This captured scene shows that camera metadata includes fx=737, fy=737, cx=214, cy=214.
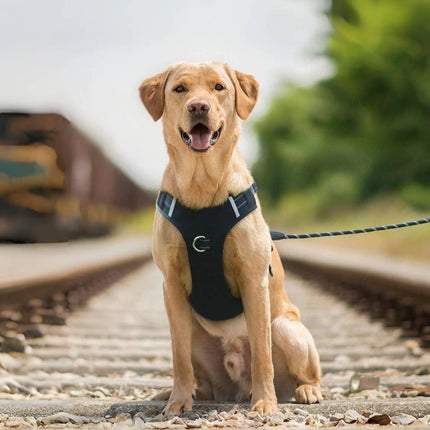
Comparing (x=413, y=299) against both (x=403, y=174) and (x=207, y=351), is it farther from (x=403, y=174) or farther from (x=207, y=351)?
(x=403, y=174)

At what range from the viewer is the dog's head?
2.86 meters

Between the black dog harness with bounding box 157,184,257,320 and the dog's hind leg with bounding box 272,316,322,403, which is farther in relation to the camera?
the dog's hind leg with bounding box 272,316,322,403

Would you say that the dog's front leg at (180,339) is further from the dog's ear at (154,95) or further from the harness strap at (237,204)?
the dog's ear at (154,95)

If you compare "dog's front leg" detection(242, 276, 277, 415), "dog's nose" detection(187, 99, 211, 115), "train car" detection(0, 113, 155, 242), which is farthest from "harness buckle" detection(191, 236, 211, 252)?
"train car" detection(0, 113, 155, 242)

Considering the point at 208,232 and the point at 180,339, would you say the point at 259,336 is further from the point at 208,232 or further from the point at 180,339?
the point at 208,232

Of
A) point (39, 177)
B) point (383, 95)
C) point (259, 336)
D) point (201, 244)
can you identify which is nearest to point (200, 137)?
point (201, 244)

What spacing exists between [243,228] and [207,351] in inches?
29.9

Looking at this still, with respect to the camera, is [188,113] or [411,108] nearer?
[188,113]

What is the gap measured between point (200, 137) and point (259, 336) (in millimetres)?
868

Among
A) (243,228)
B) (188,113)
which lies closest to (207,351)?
(243,228)

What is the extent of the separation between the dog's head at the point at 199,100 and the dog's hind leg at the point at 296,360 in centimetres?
93

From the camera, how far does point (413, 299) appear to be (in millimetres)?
6230

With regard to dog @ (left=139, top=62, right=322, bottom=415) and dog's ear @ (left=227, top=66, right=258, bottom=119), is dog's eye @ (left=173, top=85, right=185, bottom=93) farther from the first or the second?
dog's ear @ (left=227, top=66, right=258, bottom=119)

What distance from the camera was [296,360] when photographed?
3289 millimetres
